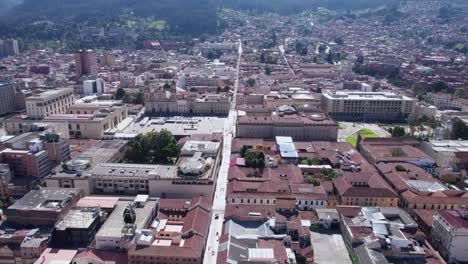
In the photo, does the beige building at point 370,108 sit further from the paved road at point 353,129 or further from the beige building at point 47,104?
the beige building at point 47,104

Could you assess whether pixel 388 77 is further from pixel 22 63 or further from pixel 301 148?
pixel 22 63

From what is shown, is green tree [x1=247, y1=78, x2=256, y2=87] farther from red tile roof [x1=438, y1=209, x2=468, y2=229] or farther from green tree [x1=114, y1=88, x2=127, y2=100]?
red tile roof [x1=438, y1=209, x2=468, y2=229]

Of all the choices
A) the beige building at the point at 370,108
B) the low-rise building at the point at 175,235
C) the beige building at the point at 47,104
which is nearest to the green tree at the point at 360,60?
the beige building at the point at 370,108

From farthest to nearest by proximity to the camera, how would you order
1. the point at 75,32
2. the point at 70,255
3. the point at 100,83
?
the point at 75,32 → the point at 100,83 → the point at 70,255

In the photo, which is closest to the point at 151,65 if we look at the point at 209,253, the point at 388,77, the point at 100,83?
the point at 100,83

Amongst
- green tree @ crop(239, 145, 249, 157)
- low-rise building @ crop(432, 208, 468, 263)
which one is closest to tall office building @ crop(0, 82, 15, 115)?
green tree @ crop(239, 145, 249, 157)

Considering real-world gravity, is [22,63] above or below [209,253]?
above
